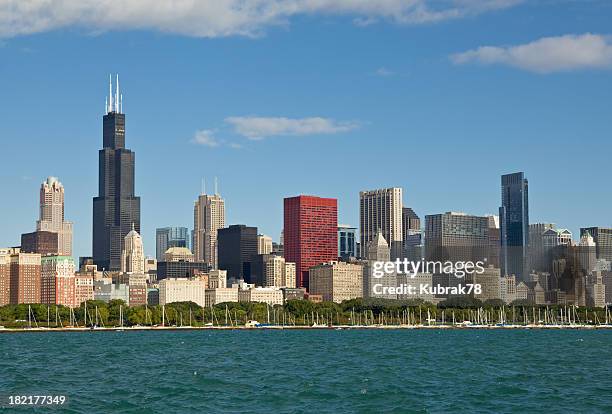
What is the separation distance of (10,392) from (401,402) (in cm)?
2185

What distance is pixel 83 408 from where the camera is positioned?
175ft

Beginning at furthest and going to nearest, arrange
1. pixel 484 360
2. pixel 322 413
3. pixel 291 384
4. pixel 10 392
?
pixel 484 360 < pixel 291 384 < pixel 10 392 < pixel 322 413

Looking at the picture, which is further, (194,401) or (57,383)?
(57,383)

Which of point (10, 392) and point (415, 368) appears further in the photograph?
point (415, 368)

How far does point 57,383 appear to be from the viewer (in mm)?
67188

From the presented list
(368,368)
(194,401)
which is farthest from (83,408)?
(368,368)

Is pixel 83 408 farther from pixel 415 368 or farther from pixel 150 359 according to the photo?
pixel 150 359

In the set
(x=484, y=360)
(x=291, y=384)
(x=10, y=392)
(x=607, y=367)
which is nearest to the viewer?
(x=10, y=392)

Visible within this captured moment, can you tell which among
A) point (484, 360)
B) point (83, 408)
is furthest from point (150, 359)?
point (83, 408)

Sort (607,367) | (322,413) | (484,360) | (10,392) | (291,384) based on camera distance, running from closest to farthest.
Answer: (322,413)
(10,392)
(291,384)
(607,367)
(484,360)

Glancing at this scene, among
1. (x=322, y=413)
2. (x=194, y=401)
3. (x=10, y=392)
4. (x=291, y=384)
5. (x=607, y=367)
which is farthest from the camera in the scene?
(x=607, y=367)

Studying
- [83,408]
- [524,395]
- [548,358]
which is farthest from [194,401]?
[548,358]

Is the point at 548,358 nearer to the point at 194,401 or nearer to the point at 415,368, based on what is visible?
the point at 415,368

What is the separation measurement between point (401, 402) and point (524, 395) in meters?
7.55
